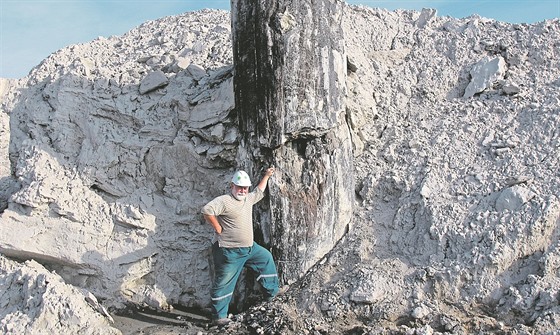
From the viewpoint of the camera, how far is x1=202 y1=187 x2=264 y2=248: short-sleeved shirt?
528 centimetres

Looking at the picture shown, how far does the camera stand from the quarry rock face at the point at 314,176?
16.7 ft

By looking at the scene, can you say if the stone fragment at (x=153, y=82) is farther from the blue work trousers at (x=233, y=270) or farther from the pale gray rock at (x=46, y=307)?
the pale gray rock at (x=46, y=307)

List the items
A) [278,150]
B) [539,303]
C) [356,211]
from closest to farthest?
[539,303] < [278,150] < [356,211]

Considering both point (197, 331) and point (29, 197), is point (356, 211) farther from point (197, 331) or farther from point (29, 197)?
point (29, 197)

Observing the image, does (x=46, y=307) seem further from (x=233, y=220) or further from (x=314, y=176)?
(x=314, y=176)

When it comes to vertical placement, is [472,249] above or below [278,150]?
below

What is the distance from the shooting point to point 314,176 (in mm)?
5570

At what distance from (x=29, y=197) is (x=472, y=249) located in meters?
4.13

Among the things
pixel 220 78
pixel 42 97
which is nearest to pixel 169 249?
pixel 220 78

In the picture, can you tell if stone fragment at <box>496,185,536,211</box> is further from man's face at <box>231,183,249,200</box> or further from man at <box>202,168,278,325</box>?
man's face at <box>231,183,249,200</box>

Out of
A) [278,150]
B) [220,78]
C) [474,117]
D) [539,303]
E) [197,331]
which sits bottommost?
[197,331]

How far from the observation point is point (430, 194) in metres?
5.62

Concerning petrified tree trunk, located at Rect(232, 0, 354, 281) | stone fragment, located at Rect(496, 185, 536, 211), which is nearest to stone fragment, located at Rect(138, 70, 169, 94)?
petrified tree trunk, located at Rect(232, 0, 354, 281)

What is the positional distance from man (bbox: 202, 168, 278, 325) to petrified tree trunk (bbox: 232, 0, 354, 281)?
0.60ft
